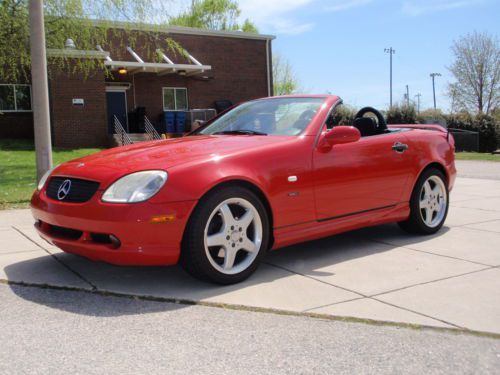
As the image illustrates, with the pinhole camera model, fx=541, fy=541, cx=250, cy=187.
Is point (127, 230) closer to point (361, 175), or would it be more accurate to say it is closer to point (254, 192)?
point (254, 192)

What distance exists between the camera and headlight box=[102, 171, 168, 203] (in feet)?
12.3

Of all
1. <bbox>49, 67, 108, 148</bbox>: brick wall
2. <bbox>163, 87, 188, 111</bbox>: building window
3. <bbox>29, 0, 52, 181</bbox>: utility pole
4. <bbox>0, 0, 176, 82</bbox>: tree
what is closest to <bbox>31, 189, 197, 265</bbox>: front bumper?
<bbox>29, 0, 52, 181</bbox>: utility pole

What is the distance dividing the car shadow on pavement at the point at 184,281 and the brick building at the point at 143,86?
13357mm

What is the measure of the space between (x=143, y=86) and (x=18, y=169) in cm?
1208

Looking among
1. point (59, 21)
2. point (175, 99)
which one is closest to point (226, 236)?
point (59, 21)

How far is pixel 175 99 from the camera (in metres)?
25.8

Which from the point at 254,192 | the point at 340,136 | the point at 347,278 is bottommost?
the point at 347,278

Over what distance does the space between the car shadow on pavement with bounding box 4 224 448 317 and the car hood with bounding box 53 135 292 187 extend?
2.75 feet

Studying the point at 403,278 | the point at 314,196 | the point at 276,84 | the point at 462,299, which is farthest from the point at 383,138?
the point at 276,84

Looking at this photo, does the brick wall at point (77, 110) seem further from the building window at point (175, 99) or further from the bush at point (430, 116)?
the bush at point (430, 116)

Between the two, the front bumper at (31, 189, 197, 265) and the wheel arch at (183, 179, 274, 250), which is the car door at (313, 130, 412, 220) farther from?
the front bumper at (31, 189, 197, 265)

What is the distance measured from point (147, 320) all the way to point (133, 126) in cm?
2144

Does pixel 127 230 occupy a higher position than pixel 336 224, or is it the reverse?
pixel 127 230

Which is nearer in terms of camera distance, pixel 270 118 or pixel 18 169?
pixel 270 118
